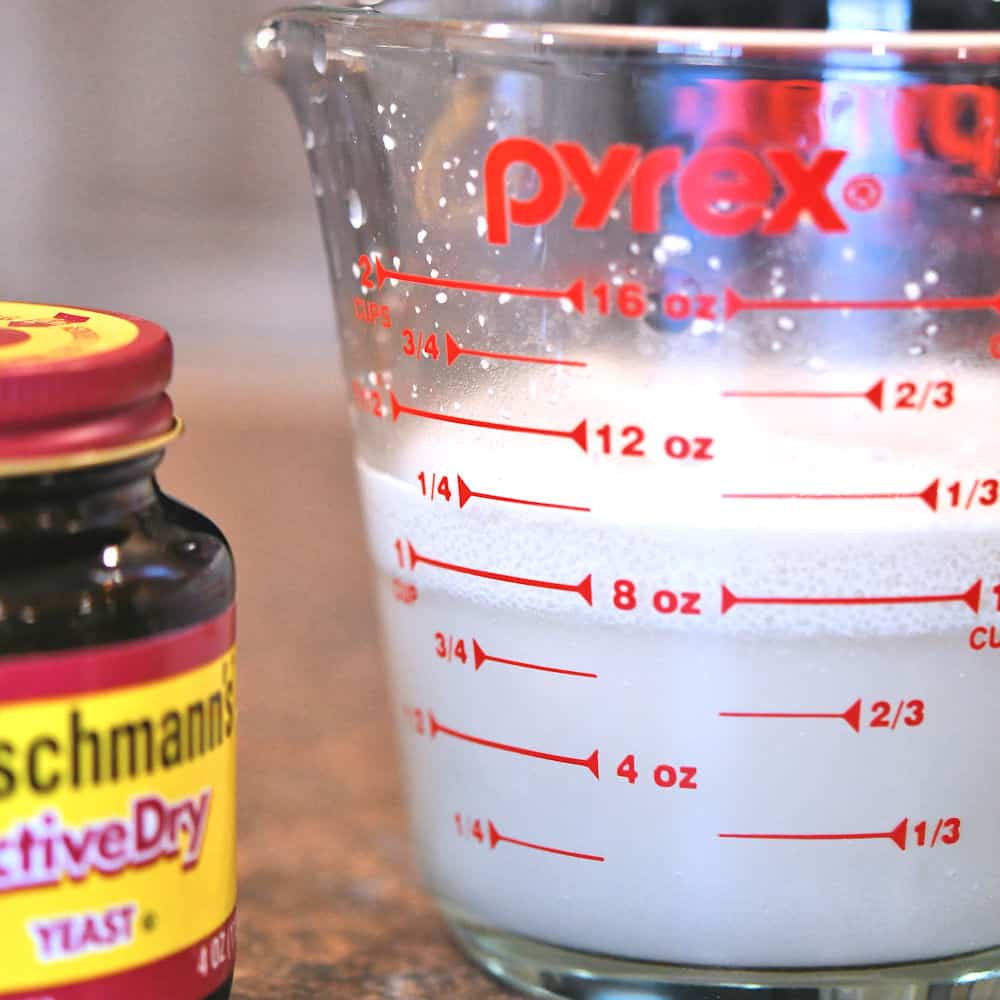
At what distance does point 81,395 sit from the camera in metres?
0.47

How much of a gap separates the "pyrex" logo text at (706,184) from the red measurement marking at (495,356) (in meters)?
0.05

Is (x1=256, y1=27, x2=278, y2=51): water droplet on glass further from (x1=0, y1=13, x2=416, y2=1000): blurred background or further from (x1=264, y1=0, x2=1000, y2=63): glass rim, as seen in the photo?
(x1=0, y1=13, x2=416, y2=1000): blurred background

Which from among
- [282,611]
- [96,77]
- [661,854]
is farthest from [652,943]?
[96,77]

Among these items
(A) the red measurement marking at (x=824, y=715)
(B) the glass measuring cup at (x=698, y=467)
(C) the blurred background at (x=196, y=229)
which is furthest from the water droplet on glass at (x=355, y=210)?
(C) the blurred background at (x=196, y=229)

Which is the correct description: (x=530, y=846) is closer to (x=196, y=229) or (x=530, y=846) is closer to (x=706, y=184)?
(x=706, y=184)

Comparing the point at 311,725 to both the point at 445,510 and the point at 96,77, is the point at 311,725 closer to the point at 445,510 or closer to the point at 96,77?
the point at 445,510

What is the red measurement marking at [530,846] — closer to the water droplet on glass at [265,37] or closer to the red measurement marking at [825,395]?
the red measurement marking at [825,395]

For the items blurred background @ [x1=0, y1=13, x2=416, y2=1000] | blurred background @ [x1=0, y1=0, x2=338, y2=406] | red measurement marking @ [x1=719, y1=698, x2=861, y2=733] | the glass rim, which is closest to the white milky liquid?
red measurement marking @ [x1=719, y1=698, x2=861, y2=733]

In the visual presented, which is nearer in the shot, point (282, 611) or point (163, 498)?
point (163, 498)

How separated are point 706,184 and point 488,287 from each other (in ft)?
0.29

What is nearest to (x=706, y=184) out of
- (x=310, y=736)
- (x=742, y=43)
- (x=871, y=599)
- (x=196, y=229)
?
(x=742, y=43)

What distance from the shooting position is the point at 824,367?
535 mm

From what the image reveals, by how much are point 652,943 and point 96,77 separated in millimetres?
1357

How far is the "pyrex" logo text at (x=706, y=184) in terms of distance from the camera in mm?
518
